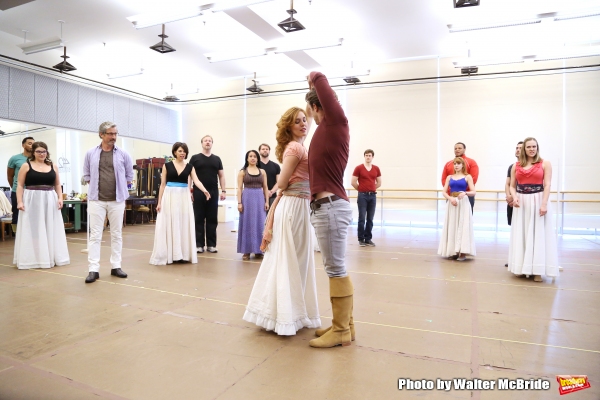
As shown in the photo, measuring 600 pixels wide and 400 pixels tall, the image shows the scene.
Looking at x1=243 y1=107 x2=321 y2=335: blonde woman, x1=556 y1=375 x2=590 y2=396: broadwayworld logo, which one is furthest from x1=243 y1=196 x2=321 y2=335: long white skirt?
x1=556 y1=375 x2=590 y2=396: broadwayworld logo

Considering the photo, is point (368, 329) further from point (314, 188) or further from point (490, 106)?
point (490, 106)

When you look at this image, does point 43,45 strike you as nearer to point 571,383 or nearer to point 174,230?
point 174,230

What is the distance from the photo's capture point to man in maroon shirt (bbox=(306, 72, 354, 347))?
216 centimetres

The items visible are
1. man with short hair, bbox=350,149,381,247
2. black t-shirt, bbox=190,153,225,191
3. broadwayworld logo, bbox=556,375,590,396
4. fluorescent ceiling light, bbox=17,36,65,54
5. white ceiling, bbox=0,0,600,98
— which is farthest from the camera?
fluorescent ceiling light, bbox=17,36,65,54

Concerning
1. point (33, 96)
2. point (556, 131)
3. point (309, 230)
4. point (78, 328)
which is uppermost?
point (33, 96)

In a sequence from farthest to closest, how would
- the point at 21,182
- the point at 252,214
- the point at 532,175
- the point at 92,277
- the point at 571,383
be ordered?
the point at 252,214 < the point at 21,182 < the point at 532,175 < the point at 92,277 < the point at 571,383

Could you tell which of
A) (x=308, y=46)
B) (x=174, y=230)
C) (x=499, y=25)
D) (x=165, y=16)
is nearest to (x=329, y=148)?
(x=174, y=230)

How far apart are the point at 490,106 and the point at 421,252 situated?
5.67 meters

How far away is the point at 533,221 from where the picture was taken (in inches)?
161

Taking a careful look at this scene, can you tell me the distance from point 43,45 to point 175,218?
18.4 ft

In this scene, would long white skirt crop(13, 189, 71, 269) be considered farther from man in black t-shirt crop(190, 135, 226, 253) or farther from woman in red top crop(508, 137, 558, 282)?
woman in red top crop(508, 137, 558, 282)

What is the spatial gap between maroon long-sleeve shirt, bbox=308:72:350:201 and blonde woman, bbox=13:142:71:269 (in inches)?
154

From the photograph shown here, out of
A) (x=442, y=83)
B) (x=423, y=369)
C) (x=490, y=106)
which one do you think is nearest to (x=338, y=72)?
(x=442, y=83)

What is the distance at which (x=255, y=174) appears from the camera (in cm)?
523
